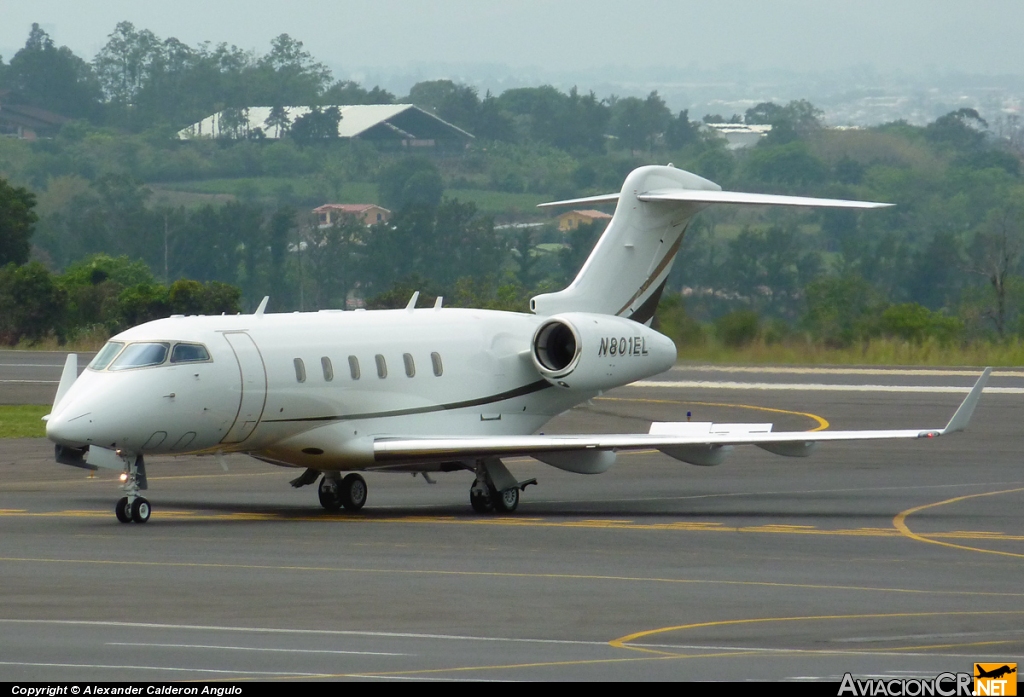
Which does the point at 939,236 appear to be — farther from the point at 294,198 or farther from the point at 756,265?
the point at 294,198

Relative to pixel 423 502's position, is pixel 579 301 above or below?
above

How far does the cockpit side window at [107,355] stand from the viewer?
23.6 meters

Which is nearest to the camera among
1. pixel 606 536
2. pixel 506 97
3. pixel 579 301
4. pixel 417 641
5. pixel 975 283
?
pixel 417 641

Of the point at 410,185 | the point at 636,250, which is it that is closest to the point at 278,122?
the point at 410,185

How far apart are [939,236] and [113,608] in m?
59.1

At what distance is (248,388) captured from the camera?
2398cm

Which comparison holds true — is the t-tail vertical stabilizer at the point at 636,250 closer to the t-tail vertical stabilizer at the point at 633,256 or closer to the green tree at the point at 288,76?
the t-tail vertical stabilizer at the point at 633,256

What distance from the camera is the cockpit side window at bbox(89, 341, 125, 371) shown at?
2359 cm

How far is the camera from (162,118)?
176500mm

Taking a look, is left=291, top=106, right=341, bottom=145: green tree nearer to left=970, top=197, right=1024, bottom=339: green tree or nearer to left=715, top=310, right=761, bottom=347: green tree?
left=970, top=197, right=1024, bottom=339: green tree

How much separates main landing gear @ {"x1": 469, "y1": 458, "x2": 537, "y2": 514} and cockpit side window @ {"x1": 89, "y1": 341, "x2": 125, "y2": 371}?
17.9 ft

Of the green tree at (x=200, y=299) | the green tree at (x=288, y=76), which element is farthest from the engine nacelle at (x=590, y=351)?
the green tree at (x=288, y=76)

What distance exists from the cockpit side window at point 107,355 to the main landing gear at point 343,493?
12.9 ft

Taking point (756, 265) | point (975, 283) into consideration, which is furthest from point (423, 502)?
point (975, 283)
